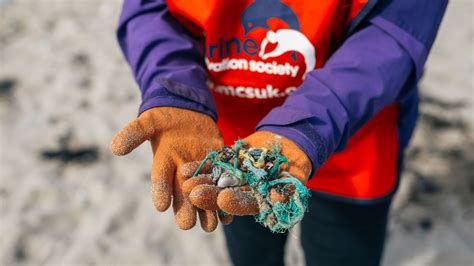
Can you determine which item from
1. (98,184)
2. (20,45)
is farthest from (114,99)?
(20,45)

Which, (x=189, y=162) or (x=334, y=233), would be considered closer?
(x=189, y=162)

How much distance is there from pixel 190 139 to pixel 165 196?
0.16 metres

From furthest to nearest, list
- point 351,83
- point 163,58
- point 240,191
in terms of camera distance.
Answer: point 163,58, point 351,83, point 240,191

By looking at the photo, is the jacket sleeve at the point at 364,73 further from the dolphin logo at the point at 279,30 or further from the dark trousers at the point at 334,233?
the dark trousers at the point at 334,233

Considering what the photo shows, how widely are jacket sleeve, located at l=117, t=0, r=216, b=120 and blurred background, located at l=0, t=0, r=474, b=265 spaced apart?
103 centimetres

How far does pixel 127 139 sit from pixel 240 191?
244 mm

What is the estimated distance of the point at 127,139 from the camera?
97cm

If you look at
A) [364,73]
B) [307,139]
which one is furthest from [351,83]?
[307,139]

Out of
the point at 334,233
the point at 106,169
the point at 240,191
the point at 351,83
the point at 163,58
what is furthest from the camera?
the point at 106,169

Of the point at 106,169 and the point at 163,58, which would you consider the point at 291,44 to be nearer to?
the point at 163,58

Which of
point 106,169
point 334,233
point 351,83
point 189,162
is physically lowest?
point 106,169

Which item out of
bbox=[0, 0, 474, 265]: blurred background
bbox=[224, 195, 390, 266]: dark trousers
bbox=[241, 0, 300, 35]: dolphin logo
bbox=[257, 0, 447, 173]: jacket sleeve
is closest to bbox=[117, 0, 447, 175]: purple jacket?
bbox=[257, 0, 447, 173]: jacket sleeve

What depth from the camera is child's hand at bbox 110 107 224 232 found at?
96 cm

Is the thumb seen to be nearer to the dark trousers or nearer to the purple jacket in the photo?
the purple jacket
